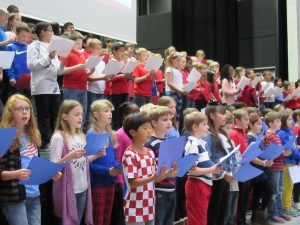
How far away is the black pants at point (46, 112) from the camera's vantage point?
427cm

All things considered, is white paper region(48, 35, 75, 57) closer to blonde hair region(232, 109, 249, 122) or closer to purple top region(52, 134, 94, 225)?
purple top region(52, 134, 94, 225)

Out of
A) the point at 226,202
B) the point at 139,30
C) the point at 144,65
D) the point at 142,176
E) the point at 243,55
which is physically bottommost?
the point at 226,202

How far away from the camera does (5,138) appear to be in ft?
7.88

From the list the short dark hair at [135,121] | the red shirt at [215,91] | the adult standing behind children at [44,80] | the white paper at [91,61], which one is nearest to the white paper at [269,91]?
the red shirt at [215,91]

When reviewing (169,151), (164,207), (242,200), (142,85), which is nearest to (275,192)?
(242,200)

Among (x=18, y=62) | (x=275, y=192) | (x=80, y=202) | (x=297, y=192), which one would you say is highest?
(x=18, y=62)

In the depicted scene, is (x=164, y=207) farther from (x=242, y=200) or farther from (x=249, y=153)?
(x=242, y=200)

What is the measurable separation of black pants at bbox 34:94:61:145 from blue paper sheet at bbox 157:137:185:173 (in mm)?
1686

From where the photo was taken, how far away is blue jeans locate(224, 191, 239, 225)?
3.99 meters

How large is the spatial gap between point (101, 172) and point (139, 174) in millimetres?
336

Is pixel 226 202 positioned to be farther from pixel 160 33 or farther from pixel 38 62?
pixel 160 33

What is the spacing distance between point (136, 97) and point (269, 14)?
30.3ft

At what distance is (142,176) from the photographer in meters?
3.00

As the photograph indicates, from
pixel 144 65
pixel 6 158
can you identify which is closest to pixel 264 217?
pixel 144 65
